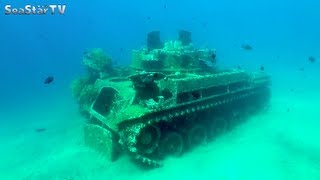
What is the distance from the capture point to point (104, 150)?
12.2 meters

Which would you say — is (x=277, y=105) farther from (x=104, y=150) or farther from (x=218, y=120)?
(x=104, y=150)

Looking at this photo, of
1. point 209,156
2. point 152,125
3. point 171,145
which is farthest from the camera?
point 209,156

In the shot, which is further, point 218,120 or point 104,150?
point 218,120

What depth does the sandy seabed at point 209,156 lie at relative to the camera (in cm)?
1110

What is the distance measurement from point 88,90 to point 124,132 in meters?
6.48

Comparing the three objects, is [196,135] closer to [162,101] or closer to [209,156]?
[209,156]

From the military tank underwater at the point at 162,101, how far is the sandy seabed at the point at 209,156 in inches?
21.5

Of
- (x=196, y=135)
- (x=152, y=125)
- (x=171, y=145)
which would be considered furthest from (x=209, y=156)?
(x=152, y=125)

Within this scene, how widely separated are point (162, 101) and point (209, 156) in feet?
10.7

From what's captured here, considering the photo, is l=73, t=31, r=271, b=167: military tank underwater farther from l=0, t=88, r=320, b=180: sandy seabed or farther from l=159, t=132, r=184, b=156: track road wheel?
l=0, t=88, r=320, b=180: sandy seabed

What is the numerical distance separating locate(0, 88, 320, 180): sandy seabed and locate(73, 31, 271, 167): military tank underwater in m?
0.55

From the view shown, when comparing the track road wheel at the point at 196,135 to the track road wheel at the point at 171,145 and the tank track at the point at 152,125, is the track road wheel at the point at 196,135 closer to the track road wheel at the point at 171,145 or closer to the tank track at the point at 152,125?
the track road wheel at the point at 171,145

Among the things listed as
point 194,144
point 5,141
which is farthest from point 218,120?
point 5,141

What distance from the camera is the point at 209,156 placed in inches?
493
